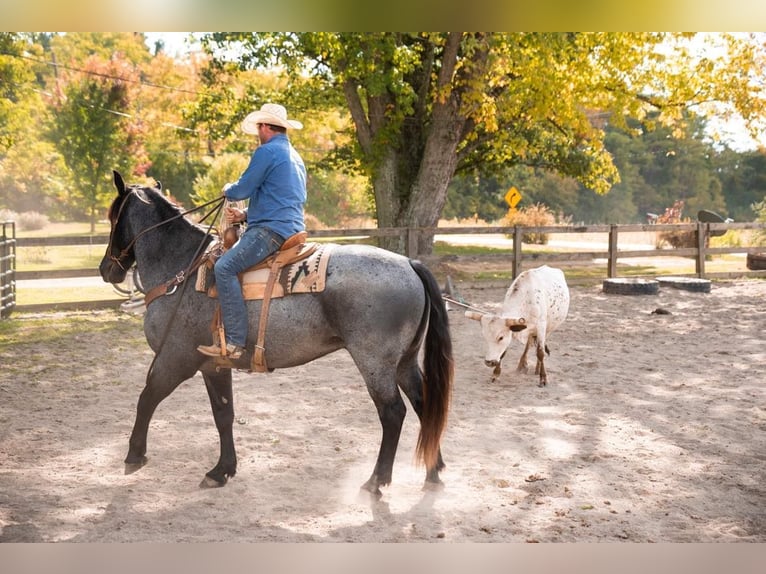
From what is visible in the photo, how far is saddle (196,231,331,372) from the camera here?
4.27 metres

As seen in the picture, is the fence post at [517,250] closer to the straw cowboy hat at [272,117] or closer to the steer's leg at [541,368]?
the steer's leg at [541,368]

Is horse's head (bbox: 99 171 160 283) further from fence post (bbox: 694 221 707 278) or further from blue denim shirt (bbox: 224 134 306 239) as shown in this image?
fence post (bbox: 694 221 707 278)

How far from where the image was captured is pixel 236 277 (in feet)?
14.0

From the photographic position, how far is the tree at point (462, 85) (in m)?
11.2

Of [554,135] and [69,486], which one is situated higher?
[554,135]

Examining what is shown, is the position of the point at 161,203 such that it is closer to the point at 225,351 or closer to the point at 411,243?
the point at 225,351

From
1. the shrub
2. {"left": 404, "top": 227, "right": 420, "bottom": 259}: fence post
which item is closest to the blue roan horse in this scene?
{"left": 404, "top": 227, "right": 420, "bottom": 259}: fence post

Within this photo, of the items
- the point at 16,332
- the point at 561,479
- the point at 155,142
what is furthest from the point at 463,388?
the point at 155,142

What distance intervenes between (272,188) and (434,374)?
136 cm

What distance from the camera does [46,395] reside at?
6309 millimetres

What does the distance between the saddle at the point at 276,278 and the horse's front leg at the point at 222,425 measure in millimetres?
323

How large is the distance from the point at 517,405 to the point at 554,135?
10909 millimetres

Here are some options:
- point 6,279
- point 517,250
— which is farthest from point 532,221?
point 6,279

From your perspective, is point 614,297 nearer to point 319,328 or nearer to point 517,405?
point 517,405
